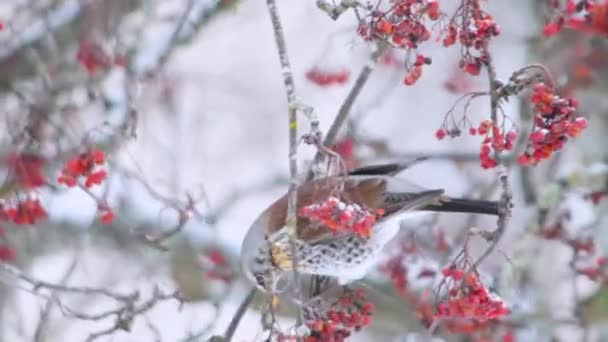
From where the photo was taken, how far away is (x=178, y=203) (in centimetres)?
247

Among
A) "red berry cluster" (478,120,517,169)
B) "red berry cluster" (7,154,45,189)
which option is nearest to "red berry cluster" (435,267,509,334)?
"red berry cluster" (478,120,517,169)

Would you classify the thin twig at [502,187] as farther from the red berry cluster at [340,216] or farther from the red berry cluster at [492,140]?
the red berry cluster at [340,216]

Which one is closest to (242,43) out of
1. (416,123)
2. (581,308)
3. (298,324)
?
(416,123)

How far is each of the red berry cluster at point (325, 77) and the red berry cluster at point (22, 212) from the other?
43.6 inches

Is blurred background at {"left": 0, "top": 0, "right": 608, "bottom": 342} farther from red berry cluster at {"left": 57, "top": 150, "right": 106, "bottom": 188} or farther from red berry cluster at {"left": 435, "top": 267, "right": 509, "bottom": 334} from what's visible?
red berry cluster at {"left": 435, "top": 267, "right": 509, "bottom": 334}

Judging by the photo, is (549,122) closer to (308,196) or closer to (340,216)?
(340,216)

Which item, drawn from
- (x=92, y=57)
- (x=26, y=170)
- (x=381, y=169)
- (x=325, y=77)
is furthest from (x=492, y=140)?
(x=92, y=57)

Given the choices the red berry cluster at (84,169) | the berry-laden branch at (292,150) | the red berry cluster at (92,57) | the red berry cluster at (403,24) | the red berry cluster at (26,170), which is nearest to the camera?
the berry-laden branch at (292,150)

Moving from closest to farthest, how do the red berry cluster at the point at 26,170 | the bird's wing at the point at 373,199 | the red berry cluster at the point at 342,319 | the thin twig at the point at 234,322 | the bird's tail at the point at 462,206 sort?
1. the thin twig at the point at 234,322
2. the red berry cluster at the point at 342,319
3. the red berry cluster at the point at 26,170
4. the bird's wing at the point at 373,199
5. the bird's tail at the point at 462,206

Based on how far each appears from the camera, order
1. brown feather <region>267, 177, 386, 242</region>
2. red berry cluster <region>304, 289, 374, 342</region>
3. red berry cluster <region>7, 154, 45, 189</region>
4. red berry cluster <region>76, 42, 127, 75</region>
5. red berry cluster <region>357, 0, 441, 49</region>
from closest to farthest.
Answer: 1. red berry cluster <region>357, 0, 441, 49</region>
2. red berry cluster <region>304, 289, 374, 342</region>
3. brown feather <region>267, 177, 386, 242</region>
4. red berry cluster <region>7, 154, 45, 189</region>
5. red berry cluster <region>76, 42, 127, 75</region>

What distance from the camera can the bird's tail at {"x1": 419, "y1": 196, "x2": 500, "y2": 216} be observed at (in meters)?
2.78

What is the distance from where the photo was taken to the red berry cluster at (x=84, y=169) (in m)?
2.25

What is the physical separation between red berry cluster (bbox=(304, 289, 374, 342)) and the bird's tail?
24.5 inches

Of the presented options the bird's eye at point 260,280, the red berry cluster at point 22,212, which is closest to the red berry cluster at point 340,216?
the bird's eye at point 260,280
